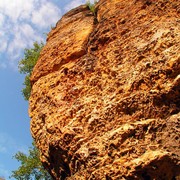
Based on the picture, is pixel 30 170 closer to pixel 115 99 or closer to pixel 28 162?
pixel 28 162

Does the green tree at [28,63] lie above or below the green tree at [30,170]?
above

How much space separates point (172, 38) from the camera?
24.5 ft

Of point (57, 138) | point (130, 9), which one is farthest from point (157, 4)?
point (57, 138)

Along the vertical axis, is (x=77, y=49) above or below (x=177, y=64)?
above

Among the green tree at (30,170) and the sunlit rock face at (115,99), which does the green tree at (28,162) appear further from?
the sunlit rock face at (115,99)

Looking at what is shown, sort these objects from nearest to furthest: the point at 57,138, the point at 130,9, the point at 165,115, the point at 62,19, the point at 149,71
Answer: the point at 165,115 < the point at 149,71 < the point at 57,138 < the point at 130,9 < the point at 62,19

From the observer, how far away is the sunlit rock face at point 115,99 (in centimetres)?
605

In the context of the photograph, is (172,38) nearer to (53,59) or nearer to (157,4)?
(157,4)

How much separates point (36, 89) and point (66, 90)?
1831 millimetres

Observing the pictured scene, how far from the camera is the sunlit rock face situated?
19.9 ft

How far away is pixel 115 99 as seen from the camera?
7.35 m

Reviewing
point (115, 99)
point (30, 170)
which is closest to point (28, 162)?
point (30, 170)

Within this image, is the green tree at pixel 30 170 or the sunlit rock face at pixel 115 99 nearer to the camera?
the sunlit rock face at pixel 115 99

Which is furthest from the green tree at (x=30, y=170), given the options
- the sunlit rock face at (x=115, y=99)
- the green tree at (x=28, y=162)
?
the sunlit rock face at (x=115, y=99)
